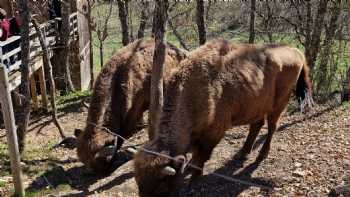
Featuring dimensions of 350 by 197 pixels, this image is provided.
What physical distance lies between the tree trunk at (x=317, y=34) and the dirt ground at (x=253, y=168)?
2.36 m

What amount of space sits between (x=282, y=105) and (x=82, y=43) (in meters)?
10.4

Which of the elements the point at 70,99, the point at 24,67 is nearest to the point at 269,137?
the point at 24,67

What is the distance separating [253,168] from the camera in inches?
277

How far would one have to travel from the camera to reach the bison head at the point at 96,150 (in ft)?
22.2

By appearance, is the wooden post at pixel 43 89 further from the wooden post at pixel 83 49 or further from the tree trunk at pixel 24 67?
the tree trunk at pixel 24 67

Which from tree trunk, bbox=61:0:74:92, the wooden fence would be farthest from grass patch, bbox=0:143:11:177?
tree trunk, bbox=61:0:74:92

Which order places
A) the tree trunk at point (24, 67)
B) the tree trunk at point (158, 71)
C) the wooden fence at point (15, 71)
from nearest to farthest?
1. the wooden fence at point (15, 71)
2. the tree trunk at point (158, 71)
3. the tree trunk at point (24, 67)

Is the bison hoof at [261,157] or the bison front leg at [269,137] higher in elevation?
the bison front leg at [269,137]

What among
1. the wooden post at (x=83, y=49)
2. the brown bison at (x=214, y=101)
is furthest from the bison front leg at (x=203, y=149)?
the wooden post at (x=83, y=49)

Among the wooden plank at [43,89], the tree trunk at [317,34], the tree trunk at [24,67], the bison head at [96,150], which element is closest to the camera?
the bison head at [96,150]

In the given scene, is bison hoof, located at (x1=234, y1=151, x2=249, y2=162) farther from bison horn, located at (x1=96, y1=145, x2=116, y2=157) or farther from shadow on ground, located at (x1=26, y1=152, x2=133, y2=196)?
bison horn, located at (x1=96, y1=145, x2=116, y2=157)

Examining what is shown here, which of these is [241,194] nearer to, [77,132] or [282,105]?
[282,105]

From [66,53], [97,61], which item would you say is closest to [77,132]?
[66,53]

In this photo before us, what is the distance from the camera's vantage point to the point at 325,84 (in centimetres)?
1237
